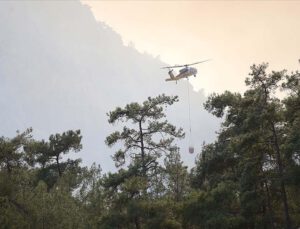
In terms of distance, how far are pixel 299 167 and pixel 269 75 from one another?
5.97m

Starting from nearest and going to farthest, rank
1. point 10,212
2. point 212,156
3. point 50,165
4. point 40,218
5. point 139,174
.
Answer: point 10,212 → point 40,218 → point 139,174 → point 212,156 → point 50,165

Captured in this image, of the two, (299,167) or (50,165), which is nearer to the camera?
(299,167)

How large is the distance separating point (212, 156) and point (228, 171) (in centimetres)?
190

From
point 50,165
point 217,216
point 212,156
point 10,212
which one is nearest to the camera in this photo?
point 10,212

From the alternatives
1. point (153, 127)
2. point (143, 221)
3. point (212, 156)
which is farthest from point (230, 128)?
point (143, 221)

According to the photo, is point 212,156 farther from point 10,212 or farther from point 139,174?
point 10,212

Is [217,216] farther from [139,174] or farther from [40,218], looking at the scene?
[40,218]

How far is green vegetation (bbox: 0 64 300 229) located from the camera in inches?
1125

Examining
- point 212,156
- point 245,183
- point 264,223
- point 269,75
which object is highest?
point 269,75

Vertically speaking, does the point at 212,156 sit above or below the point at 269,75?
below

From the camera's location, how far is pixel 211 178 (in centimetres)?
3884

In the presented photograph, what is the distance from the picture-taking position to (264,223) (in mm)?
31047

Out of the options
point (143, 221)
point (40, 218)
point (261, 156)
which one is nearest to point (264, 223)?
point (261, 156)

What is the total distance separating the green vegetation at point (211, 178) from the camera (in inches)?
1125
